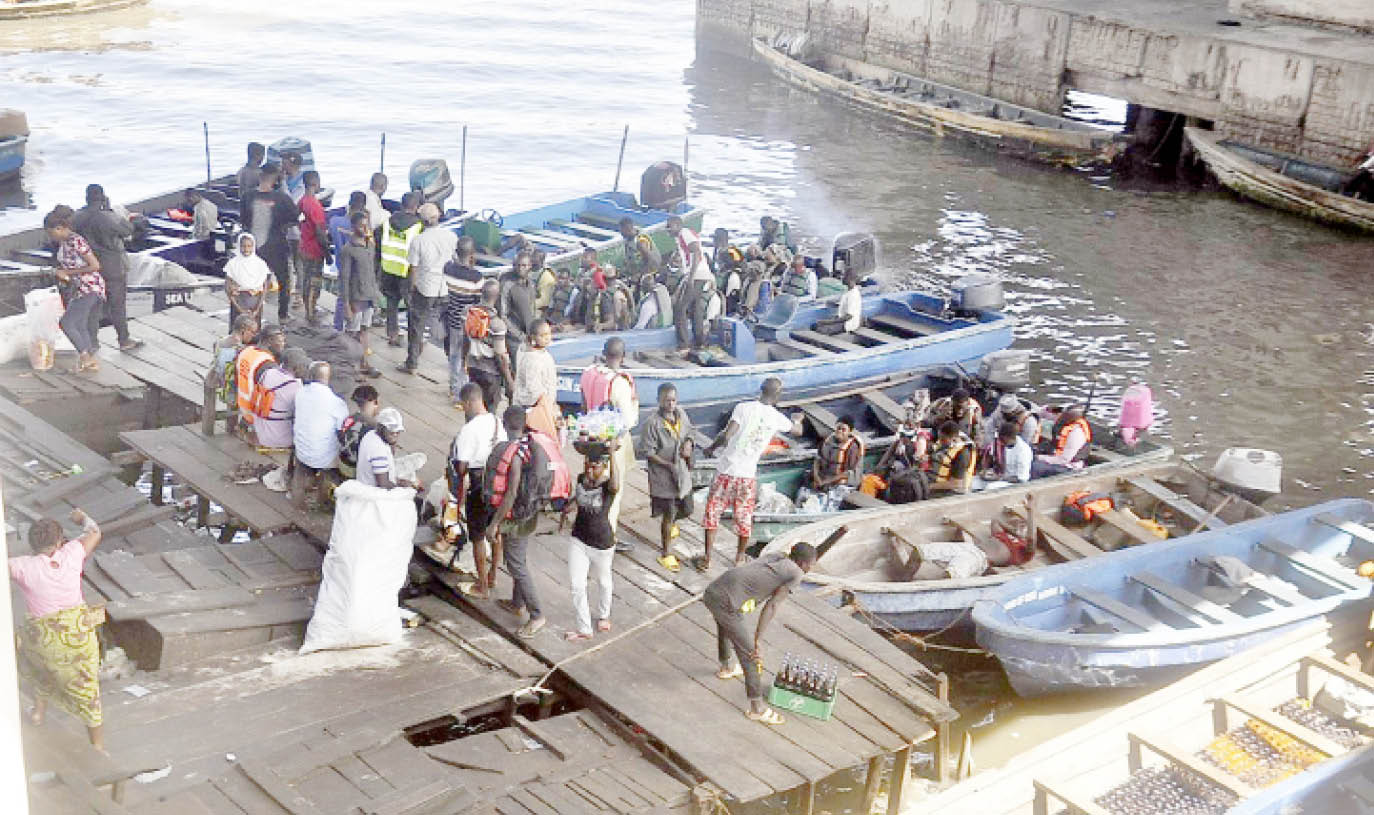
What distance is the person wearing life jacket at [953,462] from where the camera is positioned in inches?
591

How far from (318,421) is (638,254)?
8614 mm

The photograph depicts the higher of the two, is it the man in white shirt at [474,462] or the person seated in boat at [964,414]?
the man in white shirt at [474,462]

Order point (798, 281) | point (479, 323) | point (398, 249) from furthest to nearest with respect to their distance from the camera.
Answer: point (798, 281), point (398, 249), point (479, 323)

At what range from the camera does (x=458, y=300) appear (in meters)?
14.4

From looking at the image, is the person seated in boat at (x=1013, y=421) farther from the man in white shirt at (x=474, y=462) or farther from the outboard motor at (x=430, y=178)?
the outboard motor at (x=430, y=178)

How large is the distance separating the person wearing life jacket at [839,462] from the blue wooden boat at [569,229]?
17.2 feet

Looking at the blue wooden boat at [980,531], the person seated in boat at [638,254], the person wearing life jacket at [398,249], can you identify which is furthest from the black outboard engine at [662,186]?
the blue wooden boat at [980,531]

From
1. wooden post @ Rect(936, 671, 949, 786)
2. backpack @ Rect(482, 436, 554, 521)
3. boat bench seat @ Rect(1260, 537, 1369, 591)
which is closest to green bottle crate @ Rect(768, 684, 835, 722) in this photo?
wooden post @ Rect(936, 671, 949, 786)

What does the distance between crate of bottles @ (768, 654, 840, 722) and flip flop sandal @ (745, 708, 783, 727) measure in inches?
4.2

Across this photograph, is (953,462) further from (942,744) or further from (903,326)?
(903,326)

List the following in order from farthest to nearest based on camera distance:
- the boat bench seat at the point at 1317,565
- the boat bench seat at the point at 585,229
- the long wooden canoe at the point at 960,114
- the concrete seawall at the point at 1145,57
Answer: the long wooden canoe at the point at 960,114
the concrete seawall at the point at 1145,57
the boat bench seat at the point at 585,229
the boat bench seat at the point at 1317,565

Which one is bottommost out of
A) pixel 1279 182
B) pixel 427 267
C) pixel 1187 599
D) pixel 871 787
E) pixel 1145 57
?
pixel 871 787

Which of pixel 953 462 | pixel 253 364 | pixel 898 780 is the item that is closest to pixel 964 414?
pixel 953 462

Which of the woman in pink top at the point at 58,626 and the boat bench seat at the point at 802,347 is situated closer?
the woman in pink top at the point at 58,626
